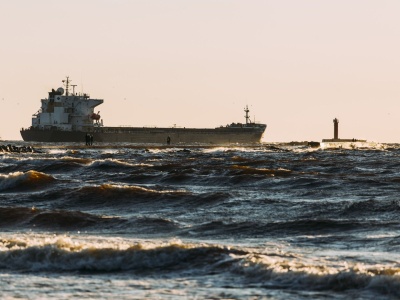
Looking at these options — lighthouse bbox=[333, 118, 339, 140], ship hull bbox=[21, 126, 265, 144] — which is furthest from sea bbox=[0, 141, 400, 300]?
lighthouse bbox=[333, 118, 339, 140]

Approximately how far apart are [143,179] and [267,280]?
897 inches

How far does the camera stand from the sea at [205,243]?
11.1 metres

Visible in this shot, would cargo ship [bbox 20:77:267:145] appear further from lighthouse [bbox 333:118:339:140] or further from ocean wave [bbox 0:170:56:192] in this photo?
ocean wave [bbox 0:170:56:192]

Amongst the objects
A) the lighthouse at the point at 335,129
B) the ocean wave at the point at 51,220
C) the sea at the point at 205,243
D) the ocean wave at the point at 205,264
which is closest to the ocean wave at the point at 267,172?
the sea at the point at 205,243

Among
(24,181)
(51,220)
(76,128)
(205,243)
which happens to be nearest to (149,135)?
(76,128)

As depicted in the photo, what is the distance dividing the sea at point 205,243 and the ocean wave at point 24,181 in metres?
1.75

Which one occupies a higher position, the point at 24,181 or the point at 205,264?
the point at 24,181

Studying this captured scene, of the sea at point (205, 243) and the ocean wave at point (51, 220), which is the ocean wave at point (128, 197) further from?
the ocean wave at point (51, 220)

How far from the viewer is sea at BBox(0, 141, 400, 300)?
36.5ft

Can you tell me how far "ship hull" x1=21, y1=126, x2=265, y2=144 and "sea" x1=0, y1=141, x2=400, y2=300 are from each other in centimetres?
11937

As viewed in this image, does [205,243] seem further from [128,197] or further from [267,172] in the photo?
[267,172]

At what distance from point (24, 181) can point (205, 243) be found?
16.7 m

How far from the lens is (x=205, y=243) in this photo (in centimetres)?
1492

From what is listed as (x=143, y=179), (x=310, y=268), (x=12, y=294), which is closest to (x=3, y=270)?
(x=12, y=294)
